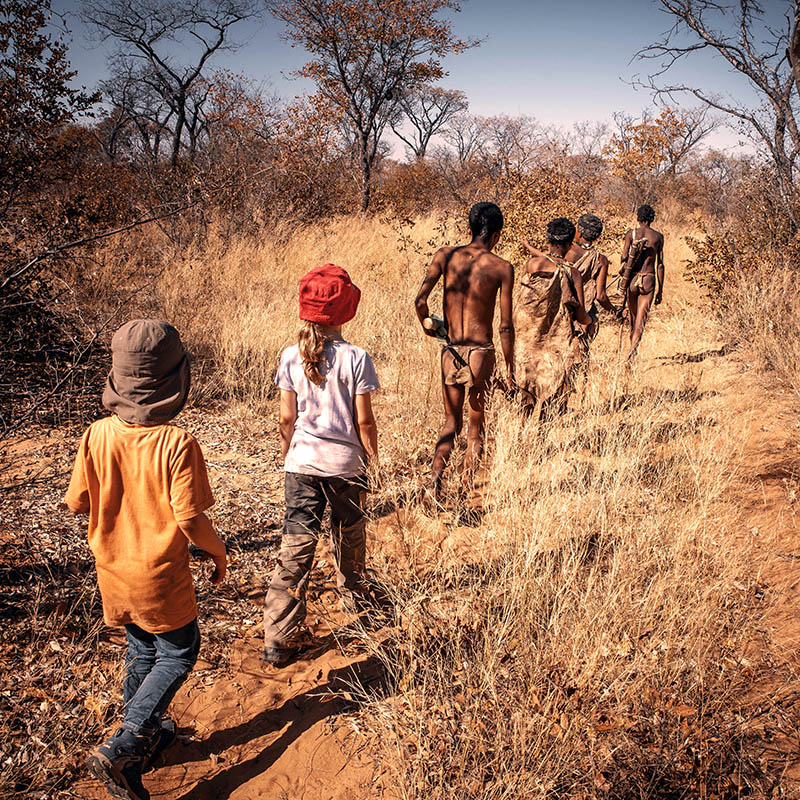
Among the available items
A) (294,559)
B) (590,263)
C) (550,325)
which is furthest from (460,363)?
(590,263)

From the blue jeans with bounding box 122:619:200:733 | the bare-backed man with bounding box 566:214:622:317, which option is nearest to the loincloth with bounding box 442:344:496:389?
the bare-backed man with bounding box 566:214:622:317

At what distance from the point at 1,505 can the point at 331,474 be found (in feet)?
6.74

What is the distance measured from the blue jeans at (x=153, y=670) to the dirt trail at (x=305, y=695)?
1.13ft

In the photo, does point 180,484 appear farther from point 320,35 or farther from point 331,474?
point 320,35

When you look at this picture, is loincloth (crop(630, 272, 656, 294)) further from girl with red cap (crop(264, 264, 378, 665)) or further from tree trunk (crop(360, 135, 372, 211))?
tree trunk (crop(360, 135, 372, 211))

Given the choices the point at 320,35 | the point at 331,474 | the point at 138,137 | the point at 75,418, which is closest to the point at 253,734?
the point at 331,474

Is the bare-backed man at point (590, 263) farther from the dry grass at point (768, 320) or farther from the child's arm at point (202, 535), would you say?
the child's arm at point (202, 535)

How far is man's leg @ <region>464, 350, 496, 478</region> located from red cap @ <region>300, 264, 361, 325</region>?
1.54 metres

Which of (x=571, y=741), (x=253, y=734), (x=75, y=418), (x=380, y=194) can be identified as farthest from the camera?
(x=380, y=194)

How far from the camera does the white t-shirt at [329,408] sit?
2.42 metres

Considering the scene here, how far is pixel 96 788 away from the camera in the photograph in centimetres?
204

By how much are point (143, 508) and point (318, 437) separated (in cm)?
81

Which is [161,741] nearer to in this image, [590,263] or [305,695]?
[305,695]

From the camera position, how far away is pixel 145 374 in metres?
1.77
